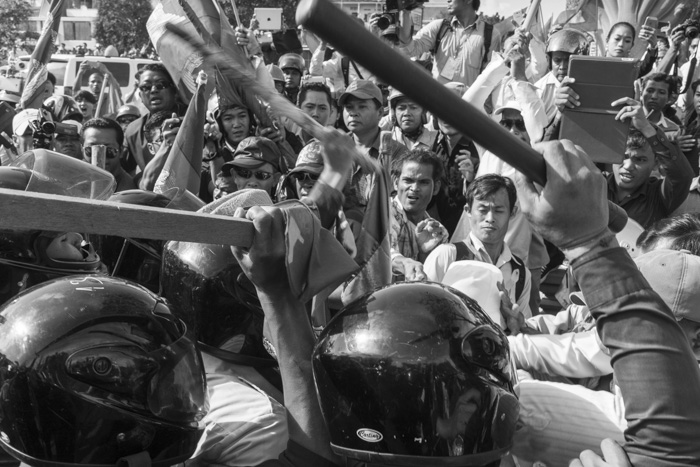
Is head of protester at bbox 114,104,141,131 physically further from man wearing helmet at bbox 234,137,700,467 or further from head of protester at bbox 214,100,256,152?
man wearing helmet at bbox 234,137,700,467

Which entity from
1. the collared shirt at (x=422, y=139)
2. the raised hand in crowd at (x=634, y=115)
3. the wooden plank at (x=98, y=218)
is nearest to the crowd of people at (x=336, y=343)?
the wooden plank at (x=98, y=218)

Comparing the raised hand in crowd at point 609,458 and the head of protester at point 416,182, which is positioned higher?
the raised hand in crowd at point 609,458

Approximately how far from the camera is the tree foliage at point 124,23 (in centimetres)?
2918

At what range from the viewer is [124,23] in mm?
31109

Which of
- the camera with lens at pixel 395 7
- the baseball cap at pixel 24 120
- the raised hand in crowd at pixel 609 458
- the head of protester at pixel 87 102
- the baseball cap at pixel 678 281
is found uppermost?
the baseball cap at pixel 678 281

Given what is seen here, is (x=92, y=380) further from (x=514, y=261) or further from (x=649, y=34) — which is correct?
(x=649, y=34)

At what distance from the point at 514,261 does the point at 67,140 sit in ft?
13.8

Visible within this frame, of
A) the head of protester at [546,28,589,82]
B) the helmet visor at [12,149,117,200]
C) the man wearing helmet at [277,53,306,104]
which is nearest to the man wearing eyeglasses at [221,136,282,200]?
the helmet visor at [12,149,117,200]

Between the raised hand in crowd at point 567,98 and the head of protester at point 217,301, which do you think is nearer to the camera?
the head of protester at point 217,301

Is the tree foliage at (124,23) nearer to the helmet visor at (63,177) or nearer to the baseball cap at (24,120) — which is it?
the baseball cap at (24,120)

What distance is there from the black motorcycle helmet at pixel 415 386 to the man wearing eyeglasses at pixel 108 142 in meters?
4.46

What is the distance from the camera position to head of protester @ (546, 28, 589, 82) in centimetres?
769

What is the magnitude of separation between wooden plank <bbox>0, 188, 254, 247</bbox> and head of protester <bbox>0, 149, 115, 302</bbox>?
1.18m

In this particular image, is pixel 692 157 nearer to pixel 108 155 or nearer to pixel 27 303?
pixel 108 155
